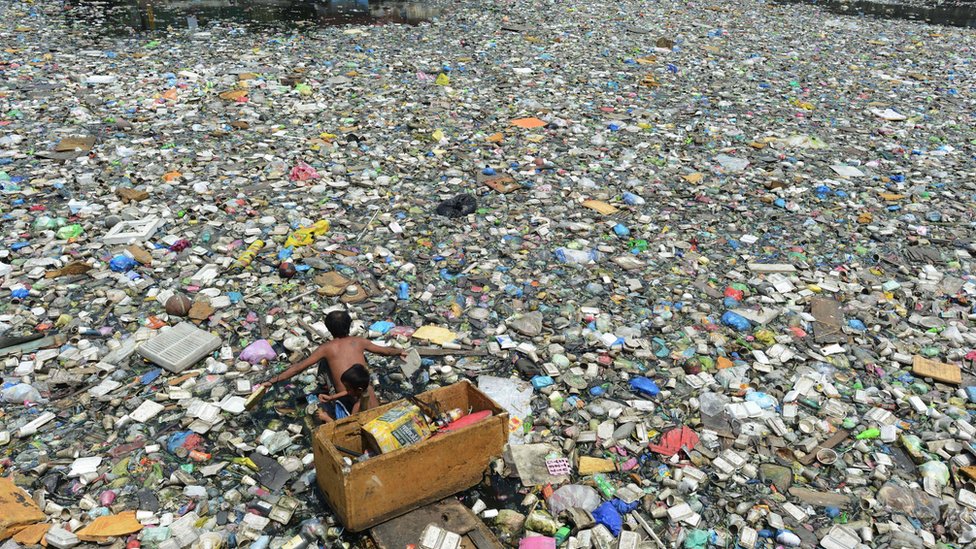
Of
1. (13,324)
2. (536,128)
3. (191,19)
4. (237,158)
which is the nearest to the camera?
(13,324)

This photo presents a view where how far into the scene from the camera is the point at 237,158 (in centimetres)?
693

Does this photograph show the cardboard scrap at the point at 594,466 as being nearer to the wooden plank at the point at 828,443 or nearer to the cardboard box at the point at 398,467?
the cardboard box at the point at 398,467

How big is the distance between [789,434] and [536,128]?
5.17 metres

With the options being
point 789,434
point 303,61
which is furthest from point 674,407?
point 303,61

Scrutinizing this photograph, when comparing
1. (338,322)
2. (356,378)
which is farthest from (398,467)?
(338,322)

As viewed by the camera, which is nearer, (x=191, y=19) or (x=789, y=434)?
(x=789, y=434)

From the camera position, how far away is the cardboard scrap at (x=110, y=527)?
296 cm

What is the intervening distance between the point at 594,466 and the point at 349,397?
1.36m

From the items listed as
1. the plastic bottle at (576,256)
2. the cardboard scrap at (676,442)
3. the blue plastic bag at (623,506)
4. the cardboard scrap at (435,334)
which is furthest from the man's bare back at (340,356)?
the plastic bottle at (576,256)

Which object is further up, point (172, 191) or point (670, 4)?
point (670, 4)

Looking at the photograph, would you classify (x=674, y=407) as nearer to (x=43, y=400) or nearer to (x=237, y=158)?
(x=43, y=400)

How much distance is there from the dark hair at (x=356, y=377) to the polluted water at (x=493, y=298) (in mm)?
290

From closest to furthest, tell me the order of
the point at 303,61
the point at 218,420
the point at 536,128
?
the point at 218,420 → the point at 536,128 → the point at 303,61

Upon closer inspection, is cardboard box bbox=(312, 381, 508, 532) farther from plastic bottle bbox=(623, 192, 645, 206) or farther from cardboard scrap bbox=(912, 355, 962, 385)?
plastic bottle bbox=(623, 192, 645, 206)
